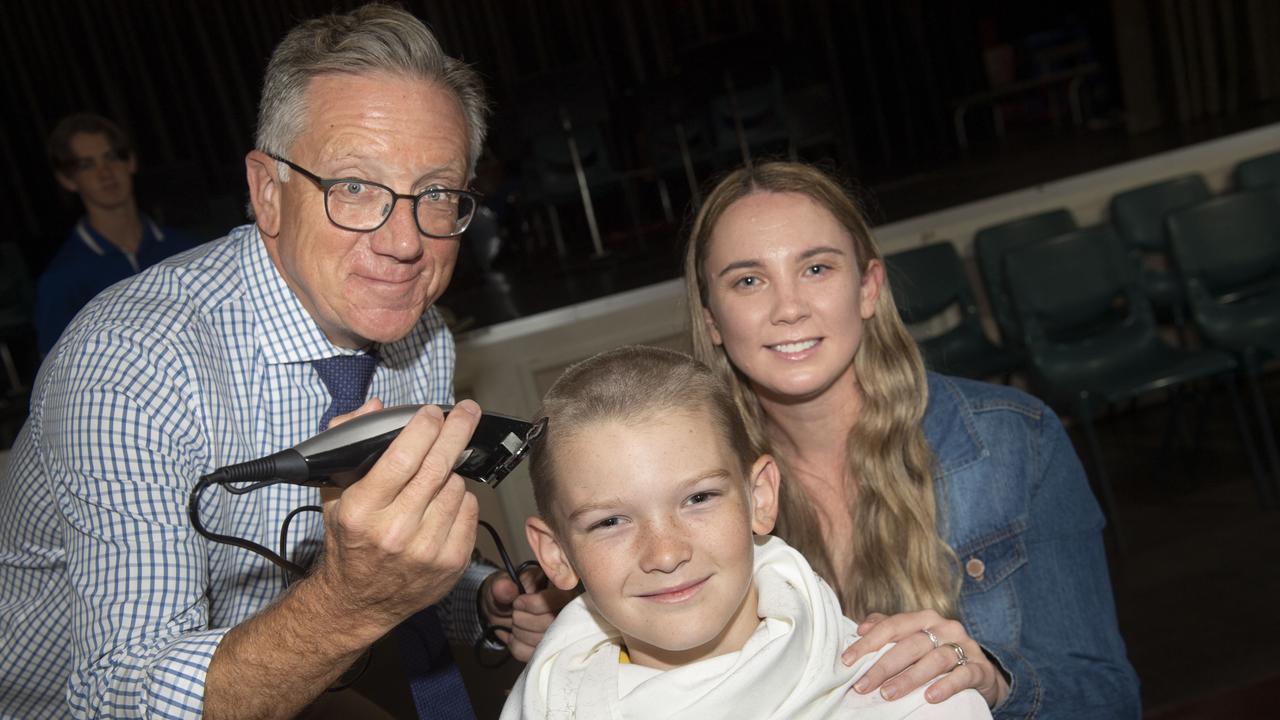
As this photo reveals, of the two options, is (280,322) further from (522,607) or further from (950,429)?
(950,429)

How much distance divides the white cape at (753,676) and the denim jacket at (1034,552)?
1.18 feet

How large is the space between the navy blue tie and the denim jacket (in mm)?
830

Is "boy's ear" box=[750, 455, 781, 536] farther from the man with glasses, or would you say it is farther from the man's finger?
the man's finger

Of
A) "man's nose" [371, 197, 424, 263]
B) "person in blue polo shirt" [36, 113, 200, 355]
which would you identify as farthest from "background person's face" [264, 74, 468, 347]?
"person in blue polo shirt" [36, 113, 200, 355]

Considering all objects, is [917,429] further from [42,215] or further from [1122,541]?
[42,215]

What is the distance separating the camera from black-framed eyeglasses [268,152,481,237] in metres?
1.54

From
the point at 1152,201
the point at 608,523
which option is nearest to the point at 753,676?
the point at 608,523

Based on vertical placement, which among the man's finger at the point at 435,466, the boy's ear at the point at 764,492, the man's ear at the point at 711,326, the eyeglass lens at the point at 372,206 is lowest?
the boy's ear at the point at 764,492

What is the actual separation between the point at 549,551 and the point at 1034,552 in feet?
2.73

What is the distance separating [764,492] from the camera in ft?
5.24

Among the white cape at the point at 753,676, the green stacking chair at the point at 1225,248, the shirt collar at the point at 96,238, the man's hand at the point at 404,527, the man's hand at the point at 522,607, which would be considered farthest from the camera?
the green stacking chair at the point at 1225,248

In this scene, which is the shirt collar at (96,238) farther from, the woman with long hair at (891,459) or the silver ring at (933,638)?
the silver ring at (933,638)

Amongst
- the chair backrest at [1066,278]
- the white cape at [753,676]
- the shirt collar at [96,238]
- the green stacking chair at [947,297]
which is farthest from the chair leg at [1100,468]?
the shirt collar at [96,238]

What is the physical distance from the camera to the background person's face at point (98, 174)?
410 centimetres
